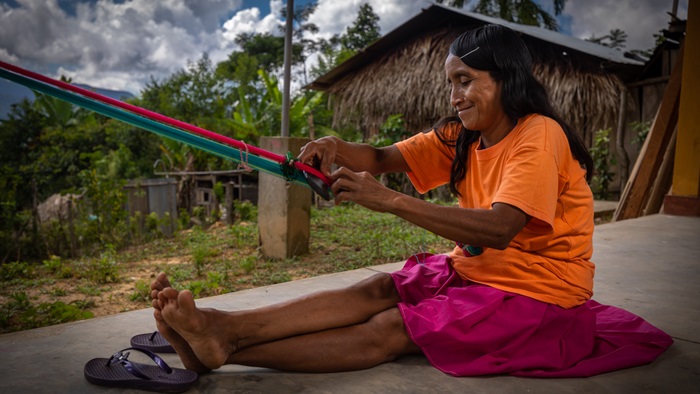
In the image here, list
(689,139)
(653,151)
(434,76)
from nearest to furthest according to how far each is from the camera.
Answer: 1. (689,139)
2. (653,151)
3. (434,76)

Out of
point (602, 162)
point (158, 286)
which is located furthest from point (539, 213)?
point (602, 162)

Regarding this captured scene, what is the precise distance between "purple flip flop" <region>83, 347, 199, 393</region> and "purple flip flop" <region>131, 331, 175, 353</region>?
0.18m

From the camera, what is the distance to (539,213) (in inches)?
67.1

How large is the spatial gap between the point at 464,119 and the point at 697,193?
16.6ft

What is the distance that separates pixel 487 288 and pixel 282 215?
3.02 metres

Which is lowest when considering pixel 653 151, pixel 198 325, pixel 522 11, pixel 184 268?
pixel 184 268

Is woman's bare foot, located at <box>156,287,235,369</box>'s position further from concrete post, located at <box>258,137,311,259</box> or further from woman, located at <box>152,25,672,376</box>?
concrete post, located at <box>258,137,311,259</box>

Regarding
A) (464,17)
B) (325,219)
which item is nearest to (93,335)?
(325,219)

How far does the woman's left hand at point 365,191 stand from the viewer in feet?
5.67

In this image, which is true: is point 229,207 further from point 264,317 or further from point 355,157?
point 264,317

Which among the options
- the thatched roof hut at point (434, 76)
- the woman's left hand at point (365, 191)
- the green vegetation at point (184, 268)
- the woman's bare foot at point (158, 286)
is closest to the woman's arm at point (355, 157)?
the woman's left hand at point (365, 191)

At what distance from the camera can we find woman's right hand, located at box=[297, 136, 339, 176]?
211 cm

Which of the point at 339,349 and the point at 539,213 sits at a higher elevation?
the point at 539,213

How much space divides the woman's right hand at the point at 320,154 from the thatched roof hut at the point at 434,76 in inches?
302
